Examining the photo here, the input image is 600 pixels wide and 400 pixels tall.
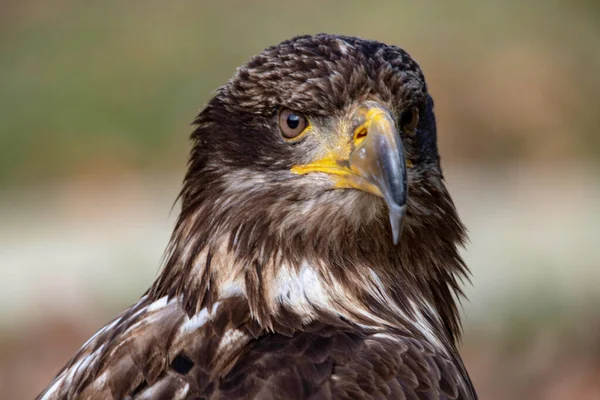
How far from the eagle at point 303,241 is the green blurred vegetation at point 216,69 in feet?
34.9

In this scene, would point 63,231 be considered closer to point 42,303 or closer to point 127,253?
point 127,253

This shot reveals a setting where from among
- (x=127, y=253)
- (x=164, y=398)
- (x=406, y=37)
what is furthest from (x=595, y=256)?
(x=164, y=398)

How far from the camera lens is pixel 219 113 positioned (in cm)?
399

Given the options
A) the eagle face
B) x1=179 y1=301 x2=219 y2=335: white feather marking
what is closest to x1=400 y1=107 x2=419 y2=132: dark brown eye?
the eagle face

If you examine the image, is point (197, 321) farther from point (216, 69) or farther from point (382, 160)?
point (216, 69)

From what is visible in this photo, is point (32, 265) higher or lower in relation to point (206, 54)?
lower

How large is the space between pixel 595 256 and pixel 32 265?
534 cm

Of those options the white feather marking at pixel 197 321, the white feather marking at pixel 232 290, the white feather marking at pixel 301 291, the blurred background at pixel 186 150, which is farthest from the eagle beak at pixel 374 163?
the blurred background at pixel 186 150

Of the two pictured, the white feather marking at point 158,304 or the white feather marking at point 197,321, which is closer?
the white feather marking at point 197,321

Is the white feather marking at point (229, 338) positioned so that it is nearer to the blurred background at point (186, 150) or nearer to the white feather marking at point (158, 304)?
the white feather marking at point (158, 304)

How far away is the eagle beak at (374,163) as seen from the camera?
138 inches

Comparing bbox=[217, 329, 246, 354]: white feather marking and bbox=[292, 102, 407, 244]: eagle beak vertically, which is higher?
bbox=[292, 102, 407, 244]: eagle beak

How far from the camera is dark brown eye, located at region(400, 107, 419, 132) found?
3.89m

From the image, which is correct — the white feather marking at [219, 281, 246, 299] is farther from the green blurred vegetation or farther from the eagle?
the green blurred vegetation
